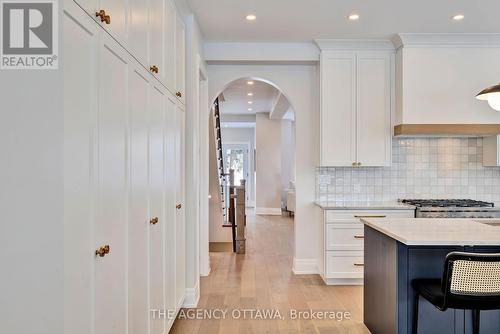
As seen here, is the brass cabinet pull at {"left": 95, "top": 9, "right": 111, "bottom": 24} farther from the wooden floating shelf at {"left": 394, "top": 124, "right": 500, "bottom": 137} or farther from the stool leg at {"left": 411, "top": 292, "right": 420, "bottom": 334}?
the wooden floating shelf at {"left": 394, "top": 124, "right": 500, "bottom": 137}

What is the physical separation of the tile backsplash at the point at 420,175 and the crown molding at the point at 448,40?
3.66ft

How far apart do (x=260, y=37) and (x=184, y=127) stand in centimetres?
153

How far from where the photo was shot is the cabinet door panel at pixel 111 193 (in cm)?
144

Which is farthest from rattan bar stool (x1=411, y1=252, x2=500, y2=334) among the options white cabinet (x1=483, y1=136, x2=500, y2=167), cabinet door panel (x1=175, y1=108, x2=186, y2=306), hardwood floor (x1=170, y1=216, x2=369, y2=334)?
white cabinet (x1=483, y1=136, x2=500, y2=167)

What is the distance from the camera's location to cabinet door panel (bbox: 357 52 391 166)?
4199 millimetres

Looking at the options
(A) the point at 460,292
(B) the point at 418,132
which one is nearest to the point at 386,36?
(B) the point at 418,132

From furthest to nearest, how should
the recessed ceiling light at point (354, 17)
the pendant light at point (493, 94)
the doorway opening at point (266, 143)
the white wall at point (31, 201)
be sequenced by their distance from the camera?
the doorway opening at point (266, 143) < the recessed ceiling light at point (354, 17) < the pendant light at point (493, 94) < the white wall at point (31, 201)

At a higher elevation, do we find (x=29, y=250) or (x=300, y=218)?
(x=29, y=250)

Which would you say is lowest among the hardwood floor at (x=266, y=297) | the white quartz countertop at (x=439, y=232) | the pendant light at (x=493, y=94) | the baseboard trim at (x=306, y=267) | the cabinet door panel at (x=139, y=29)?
the hardwood floor at (x=266, y=297)

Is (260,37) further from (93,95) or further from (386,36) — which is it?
(93,95)

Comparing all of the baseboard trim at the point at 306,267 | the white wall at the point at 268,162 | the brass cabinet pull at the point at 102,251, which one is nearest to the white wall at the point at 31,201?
the brass cabinet pull at the point at 102,251

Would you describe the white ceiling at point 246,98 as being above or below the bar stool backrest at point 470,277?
above

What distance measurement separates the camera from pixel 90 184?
4.37 feet

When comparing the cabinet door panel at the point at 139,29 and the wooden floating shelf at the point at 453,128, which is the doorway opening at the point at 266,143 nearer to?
the wooden floating shelf at the point at 453,128
